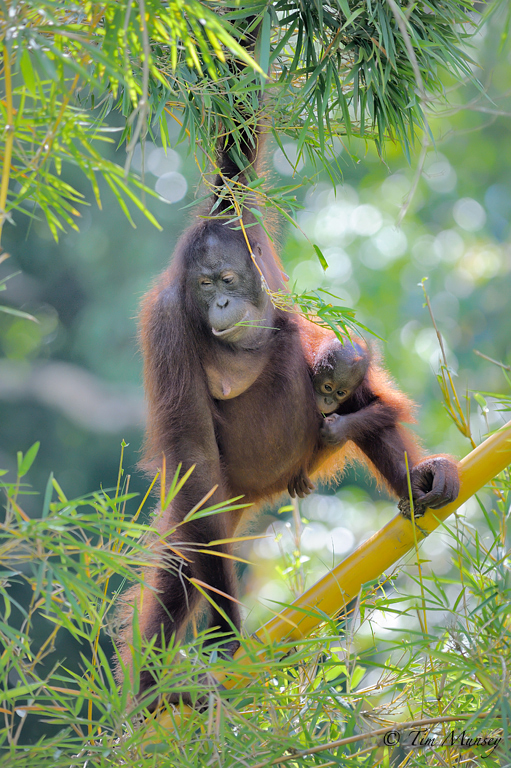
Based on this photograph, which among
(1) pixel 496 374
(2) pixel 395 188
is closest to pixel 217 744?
(1) pixel 496 374

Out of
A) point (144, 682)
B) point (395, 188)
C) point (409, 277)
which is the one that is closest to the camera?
point (144, 682)

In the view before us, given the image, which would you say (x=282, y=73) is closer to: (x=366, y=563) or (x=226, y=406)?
(x=226, y=406)

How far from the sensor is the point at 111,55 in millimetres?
1102

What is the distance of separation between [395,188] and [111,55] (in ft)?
25.8

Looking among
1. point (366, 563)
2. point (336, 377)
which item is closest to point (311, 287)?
point (336, 377)

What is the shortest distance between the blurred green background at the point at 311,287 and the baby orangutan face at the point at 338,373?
14.1 ft

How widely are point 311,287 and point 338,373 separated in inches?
188

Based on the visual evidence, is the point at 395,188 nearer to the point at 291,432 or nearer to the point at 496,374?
the point at 496,374

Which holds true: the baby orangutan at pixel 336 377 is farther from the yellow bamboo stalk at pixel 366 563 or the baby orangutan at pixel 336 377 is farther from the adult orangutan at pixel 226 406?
the yellow bamboo stalk at pixel 366 563

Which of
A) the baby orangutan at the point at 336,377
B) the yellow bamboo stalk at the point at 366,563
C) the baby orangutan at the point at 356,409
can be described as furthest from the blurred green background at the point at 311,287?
the yellow bamboo stalk at the point at 366,563

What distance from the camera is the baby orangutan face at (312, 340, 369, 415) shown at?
2154mm

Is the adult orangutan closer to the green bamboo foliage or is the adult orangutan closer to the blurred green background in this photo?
the green bamboo foliage

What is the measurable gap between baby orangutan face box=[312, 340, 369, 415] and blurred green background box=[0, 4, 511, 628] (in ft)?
14.1

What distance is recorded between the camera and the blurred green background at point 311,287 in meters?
6.69
